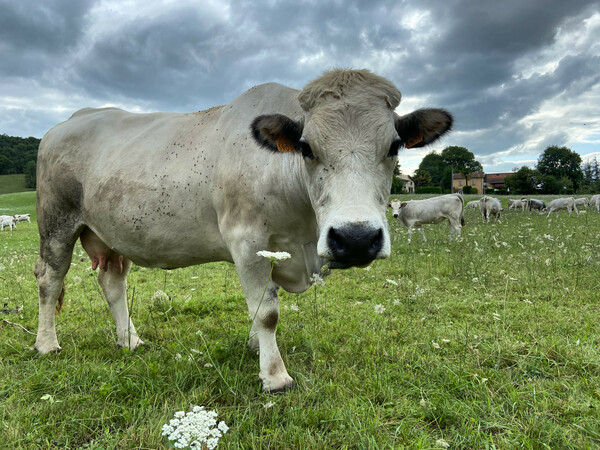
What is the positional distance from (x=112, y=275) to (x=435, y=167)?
356 ft

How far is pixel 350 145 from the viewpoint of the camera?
2518 millimetres

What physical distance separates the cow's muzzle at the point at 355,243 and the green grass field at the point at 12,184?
91.7m

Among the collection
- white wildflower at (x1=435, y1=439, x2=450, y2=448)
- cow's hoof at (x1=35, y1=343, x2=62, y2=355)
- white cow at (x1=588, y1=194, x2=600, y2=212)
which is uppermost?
white cow at (x1=588, y1=194, x2=600, y2=212)

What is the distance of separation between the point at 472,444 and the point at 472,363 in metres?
1.08

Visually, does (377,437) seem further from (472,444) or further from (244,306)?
(244,306)

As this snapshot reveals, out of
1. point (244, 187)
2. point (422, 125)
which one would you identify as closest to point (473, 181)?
point (422, 125)

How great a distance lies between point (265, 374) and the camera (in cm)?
306

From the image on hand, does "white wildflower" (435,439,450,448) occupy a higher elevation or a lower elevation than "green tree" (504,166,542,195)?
lower

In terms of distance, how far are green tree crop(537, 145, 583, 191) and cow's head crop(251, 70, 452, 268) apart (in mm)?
107092

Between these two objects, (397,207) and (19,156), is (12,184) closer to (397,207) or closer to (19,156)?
(19,156)

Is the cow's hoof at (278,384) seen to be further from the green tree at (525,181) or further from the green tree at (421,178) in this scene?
the green tree at (421,178)

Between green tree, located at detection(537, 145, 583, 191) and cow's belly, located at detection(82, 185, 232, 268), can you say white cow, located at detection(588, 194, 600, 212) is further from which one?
green tree, located at detection(537, 145, 583, 191)

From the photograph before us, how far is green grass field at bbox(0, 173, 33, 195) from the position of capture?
75875 mm

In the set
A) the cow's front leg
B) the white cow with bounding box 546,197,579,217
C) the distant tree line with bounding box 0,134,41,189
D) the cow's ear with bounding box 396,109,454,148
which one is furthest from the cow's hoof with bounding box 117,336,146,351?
the distant tree line with bounding box 0,134,41,189
